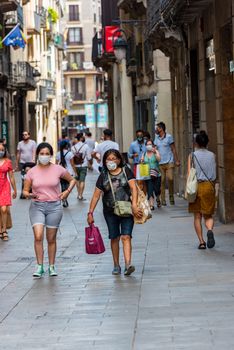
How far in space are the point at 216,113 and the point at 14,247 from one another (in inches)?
209

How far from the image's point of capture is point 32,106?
70688 millimetres

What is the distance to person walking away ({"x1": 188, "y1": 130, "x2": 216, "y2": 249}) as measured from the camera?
48.4 feet

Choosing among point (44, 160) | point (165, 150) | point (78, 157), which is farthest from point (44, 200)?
point (78, 157)

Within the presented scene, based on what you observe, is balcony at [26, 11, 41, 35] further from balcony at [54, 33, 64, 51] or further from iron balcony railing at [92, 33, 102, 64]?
balcony at [54, 33, 64, 51]

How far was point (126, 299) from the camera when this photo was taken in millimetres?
10492

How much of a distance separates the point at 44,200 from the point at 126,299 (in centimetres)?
252

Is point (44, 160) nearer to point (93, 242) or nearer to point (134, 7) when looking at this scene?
point (93, 242)

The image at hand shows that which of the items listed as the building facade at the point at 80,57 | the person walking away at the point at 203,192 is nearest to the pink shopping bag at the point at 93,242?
the person walking away at the point at 203,192

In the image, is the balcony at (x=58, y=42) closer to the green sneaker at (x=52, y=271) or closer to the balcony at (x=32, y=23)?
the balcony at (x=32, y=23)

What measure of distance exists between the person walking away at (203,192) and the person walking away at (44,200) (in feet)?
9.09

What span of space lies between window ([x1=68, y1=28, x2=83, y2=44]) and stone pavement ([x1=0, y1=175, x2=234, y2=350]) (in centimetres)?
9714

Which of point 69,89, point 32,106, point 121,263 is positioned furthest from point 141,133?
point 69,89

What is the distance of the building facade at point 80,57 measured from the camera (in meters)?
112

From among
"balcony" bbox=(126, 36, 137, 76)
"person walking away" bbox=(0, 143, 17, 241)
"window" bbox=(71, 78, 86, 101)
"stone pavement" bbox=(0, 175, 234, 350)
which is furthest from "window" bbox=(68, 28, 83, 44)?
"stone pavement" bbox=(0, 175, 234, 350)
